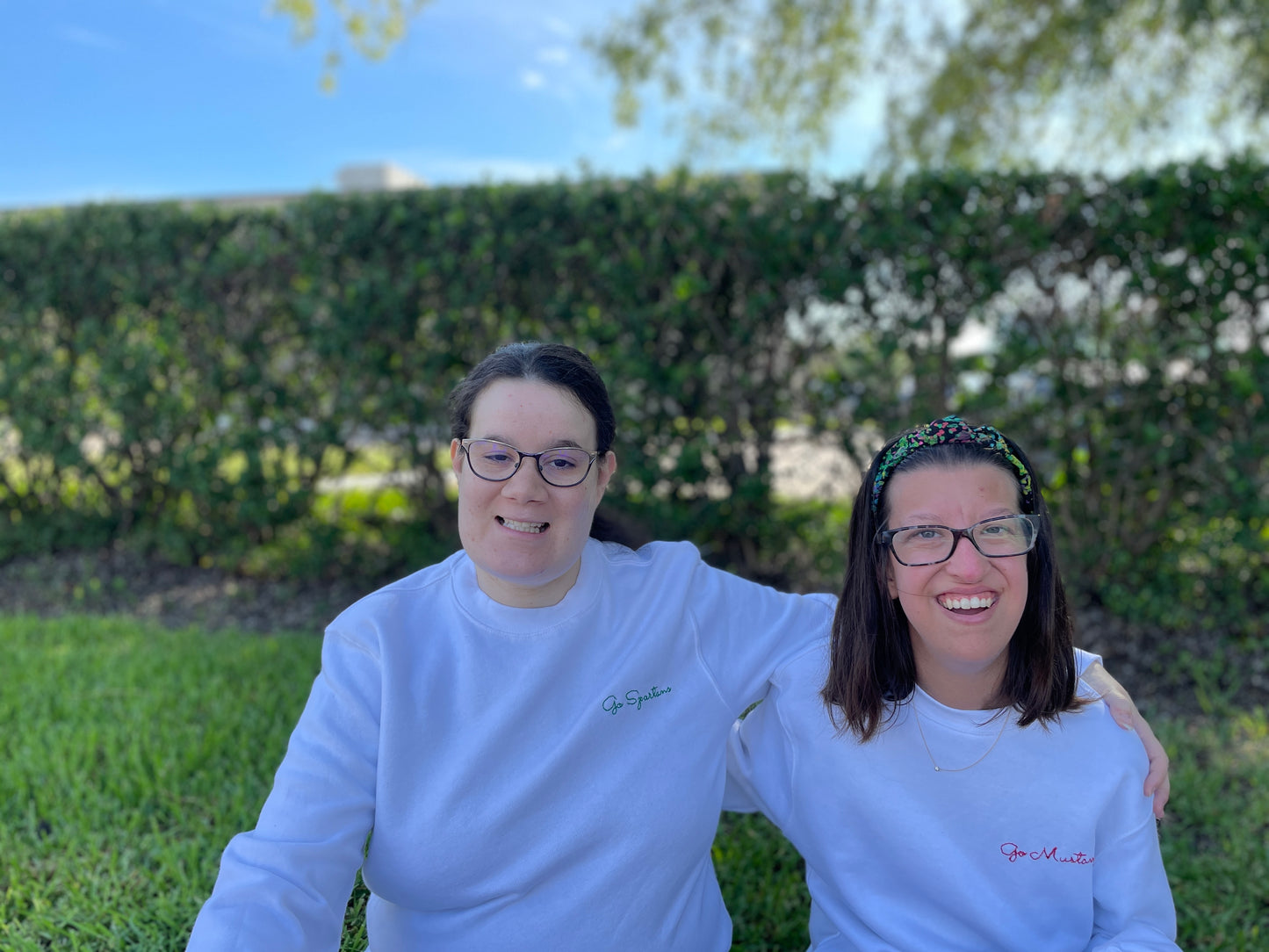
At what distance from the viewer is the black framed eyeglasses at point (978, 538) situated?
5.73 feet

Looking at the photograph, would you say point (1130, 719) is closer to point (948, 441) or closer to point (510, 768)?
point (948, 441)

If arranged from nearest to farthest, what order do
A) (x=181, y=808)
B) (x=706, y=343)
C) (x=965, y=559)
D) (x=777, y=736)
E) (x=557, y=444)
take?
1. (x=965, y=559)
2. (x=557, y=444)
3. (x=777, y=736)
4. (x=181, y=808)
5. (x=706, y=343)

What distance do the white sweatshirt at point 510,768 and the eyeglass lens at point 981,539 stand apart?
1.44 ft

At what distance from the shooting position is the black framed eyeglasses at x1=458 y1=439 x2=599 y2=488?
181cm

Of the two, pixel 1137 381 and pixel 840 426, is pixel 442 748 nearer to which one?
pixel 840 426

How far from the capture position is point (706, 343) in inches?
195

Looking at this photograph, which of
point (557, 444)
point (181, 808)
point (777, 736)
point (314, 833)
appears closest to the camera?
point (314, 833)

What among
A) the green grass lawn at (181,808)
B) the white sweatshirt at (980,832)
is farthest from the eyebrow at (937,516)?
the green grass lawn at (181,808)

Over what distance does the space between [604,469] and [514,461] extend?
0.76ft

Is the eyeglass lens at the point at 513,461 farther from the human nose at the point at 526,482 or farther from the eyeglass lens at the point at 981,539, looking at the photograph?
the eyeglass lens at the point at 981,539

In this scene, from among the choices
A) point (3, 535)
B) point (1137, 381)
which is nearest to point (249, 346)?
point (3, 535)

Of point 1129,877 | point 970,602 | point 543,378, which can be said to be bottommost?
point 1129,877

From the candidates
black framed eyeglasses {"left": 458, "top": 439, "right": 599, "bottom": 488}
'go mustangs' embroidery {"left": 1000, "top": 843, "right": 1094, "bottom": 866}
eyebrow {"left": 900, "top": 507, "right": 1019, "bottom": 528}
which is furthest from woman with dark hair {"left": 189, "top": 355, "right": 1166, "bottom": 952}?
'go mustangs' embroidery {"left": 1000, "top": 843, "right": 1094, "bottom": 866}

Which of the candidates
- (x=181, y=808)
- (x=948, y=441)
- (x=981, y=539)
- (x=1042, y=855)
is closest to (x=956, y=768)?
(x=1042, y=855)
